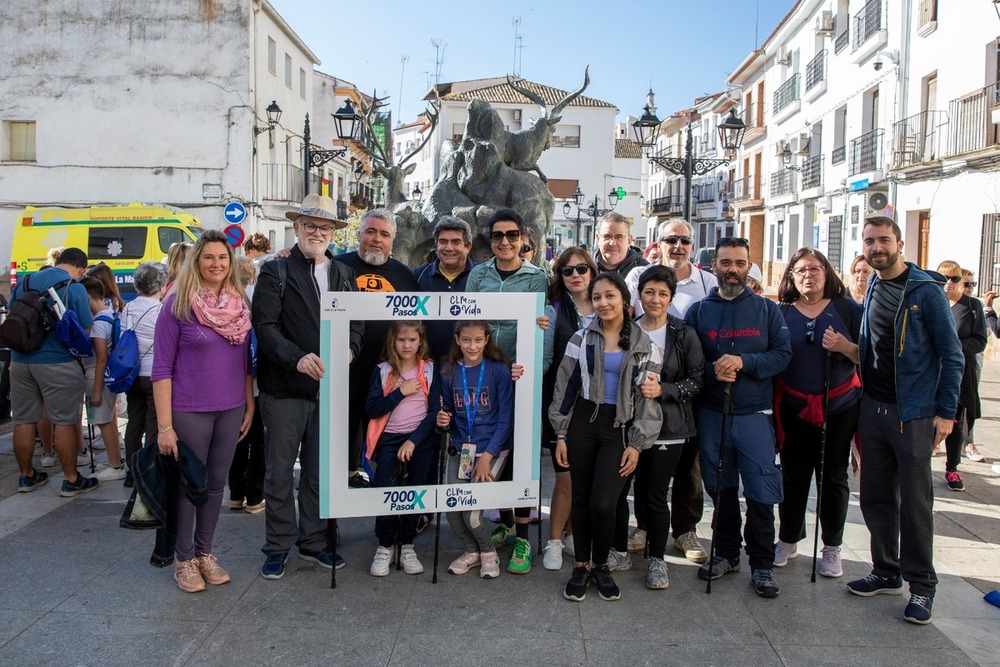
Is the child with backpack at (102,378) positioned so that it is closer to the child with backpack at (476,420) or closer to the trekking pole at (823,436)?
the child with backpack at (476,420)

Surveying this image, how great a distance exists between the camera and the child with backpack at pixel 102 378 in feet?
19.0

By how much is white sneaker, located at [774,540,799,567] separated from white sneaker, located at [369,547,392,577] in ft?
6.65

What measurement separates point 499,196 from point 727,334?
6.16 m

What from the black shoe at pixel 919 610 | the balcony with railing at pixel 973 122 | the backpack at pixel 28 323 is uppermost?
the balcony with railing at pixel 973 122

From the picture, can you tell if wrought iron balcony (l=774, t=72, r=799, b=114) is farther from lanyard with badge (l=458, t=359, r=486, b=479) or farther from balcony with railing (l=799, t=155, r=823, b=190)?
lanyard with badge (l=458, t=359, r=486, b=479)

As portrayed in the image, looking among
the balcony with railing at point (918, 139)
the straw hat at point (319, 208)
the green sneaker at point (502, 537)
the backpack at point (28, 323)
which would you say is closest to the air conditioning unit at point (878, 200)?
the balcony with railing at point (918, 139)

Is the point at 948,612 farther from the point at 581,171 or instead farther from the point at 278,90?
the point at 581,171

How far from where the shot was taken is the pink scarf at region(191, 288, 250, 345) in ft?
12.9

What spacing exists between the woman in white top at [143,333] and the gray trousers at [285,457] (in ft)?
4.96

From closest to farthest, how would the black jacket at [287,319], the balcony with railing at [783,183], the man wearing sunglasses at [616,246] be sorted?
1. the black jacket at [287,319]
2. the man wearing sunglasses at [616,246]
3. the balcony with railing at [783,183]

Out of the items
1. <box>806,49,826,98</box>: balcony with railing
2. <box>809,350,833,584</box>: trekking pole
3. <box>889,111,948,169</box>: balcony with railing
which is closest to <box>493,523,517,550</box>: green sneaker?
<box>809,350,833,584</box>: trekking pole

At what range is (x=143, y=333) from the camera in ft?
17.6

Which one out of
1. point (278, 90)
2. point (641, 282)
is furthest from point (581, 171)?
point (641, 282)

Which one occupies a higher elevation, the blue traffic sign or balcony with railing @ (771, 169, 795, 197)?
balcony with railing @ (771, 169, 795, 197)
